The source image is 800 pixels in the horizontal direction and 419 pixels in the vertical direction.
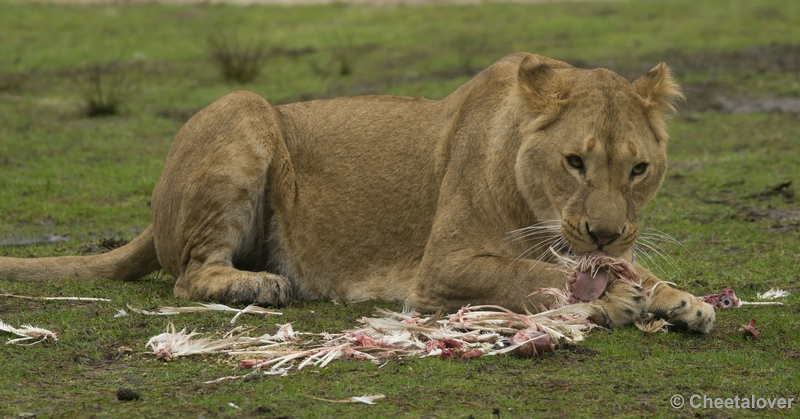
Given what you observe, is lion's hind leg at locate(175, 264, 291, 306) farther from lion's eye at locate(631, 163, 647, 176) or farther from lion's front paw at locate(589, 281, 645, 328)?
lion's eye at locate(631, 163, 647, 176)

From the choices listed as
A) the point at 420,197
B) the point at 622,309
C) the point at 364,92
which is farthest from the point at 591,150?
the point at 364,92

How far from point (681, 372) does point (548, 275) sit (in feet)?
3.37

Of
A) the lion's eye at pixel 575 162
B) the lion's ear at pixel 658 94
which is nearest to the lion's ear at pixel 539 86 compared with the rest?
the lion's eye at pixel 575 162

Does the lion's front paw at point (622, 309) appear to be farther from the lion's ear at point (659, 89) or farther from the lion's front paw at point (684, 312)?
the lion's ear at point (659, 89)

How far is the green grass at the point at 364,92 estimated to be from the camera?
4008mm

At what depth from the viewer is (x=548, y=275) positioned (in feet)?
16.7

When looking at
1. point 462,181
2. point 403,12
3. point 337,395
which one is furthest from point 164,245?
point 403,12

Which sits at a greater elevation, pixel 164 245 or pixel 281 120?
pixel 281 120

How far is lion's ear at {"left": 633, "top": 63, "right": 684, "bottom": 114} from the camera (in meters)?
5.18

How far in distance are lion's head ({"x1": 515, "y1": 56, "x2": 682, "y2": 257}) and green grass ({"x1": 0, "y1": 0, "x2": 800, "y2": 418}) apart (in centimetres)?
50

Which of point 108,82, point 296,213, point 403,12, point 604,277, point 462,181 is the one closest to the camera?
point 604,277

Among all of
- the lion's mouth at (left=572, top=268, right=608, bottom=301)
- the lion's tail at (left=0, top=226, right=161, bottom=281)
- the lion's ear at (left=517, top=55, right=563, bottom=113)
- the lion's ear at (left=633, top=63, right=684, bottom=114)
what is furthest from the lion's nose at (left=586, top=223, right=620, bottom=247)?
the lion's tail at (left=0, top=226, right=161, bottom=281)

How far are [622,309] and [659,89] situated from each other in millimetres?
1133

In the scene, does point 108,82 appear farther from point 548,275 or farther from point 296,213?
point 548,275
